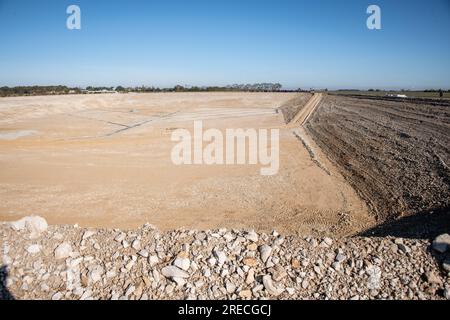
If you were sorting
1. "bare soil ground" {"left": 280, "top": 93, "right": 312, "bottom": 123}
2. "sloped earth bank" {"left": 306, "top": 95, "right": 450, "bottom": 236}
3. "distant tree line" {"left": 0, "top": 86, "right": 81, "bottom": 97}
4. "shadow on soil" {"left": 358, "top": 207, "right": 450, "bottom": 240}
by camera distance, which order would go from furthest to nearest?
"distant tree line" {"left": 0, "top": 86, "right": 81, "bottom": 97} < "bare soil ground" {"left": 280, "top": 93, "right": 312, "bottom": 123} < "sloped earth bank" {"left": 306, "top": 95, "right": 450, "bottom": 236} < "shadow on soil" {"left": 358, "top": 207, "right": 450, "bottom": 240}

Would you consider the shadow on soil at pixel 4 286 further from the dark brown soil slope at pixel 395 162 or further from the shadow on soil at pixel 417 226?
the dark brown soil slope at pixel 395 162

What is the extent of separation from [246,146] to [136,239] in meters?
11.9

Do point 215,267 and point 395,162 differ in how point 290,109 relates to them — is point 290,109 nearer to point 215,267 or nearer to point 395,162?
point 395,162

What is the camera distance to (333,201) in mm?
9023

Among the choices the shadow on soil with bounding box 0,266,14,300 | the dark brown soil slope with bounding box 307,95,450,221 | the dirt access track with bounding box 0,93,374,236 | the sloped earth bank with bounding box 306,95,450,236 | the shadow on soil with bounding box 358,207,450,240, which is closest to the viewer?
the shadow on soil with bounding box 0,266,14,300

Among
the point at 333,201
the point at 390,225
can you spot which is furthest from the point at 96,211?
the point at 390,225

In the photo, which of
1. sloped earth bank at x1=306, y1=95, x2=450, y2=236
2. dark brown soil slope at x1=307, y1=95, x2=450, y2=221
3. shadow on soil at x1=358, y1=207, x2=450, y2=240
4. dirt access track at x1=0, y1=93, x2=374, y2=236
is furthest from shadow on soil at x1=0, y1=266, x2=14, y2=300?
dark brown soil slope at x1=307, y1=95, x2=450, y2=221

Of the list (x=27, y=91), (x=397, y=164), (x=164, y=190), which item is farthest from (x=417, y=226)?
(x=27, y=91)

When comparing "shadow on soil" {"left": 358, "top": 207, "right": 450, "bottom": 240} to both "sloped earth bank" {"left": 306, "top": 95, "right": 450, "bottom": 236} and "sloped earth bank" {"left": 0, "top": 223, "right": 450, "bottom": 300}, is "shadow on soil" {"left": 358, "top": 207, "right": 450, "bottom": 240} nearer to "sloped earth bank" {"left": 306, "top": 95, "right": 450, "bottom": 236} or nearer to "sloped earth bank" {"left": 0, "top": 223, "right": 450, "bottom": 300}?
"sloped earth bank" {"left": 306, "top": 95, "right": 450, "bottom": 236}

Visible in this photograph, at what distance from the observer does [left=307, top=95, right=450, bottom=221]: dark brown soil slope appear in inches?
337

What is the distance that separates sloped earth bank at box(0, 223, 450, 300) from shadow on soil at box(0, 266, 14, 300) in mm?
15

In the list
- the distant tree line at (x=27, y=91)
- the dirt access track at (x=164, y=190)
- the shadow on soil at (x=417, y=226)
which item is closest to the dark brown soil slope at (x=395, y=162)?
the shadow on soil at (x=417, y=226)

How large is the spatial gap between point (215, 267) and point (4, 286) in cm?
301

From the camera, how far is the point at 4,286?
4.13 meters
